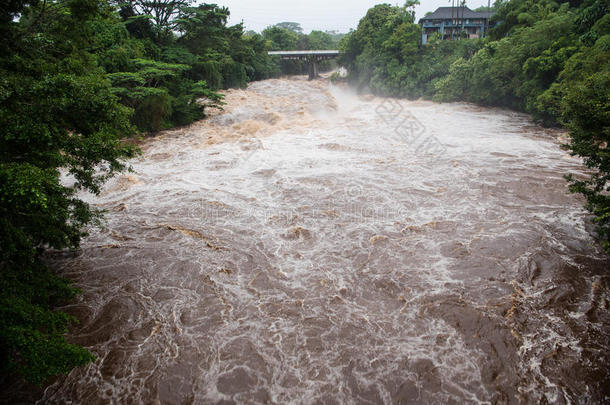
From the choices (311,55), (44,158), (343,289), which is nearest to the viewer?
(44,158)

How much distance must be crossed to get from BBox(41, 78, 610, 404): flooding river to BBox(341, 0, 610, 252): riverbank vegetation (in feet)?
4.89

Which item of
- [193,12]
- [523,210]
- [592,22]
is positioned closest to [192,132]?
[193,12]

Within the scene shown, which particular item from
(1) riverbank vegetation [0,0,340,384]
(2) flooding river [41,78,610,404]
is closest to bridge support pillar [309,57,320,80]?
(2) flooding river [41,78,610,404]

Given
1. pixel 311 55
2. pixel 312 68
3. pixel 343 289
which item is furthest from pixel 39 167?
pixel 312 68

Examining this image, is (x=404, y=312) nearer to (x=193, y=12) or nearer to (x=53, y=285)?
(x=53, y=285)

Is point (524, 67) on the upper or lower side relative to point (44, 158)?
upper

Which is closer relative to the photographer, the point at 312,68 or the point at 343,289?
the point at 343,289

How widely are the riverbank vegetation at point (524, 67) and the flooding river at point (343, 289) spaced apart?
1.49m

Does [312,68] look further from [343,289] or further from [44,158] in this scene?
[44,158]

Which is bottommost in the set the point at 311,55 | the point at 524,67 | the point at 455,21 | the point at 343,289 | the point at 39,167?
the point at 343,289

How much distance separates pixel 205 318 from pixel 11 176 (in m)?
2.96

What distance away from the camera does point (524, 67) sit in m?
16.9

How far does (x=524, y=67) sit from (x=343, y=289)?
17.9m

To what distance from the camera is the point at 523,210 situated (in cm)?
793
